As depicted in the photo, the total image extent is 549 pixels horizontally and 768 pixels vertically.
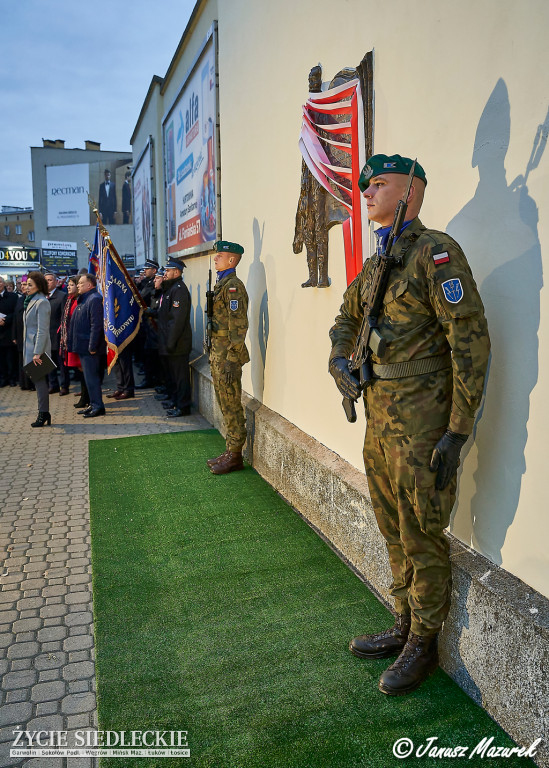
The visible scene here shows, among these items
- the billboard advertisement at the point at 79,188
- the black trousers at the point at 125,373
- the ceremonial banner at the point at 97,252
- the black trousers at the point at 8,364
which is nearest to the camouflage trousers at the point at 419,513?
the ceremonial banner at the point at 97,252

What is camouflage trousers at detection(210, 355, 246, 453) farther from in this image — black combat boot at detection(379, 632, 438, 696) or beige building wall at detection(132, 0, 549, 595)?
black combat boot at detection(379, 632, 438, 696)

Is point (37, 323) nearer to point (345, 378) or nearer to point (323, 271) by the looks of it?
point (323, 271)

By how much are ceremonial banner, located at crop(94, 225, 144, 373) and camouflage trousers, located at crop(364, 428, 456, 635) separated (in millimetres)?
6004

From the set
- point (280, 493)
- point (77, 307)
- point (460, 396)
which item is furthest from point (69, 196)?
point (460, 396)

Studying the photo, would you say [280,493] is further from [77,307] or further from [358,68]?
[77,307]

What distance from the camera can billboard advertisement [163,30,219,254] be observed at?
7527 mm

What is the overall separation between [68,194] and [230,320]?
1442 inches

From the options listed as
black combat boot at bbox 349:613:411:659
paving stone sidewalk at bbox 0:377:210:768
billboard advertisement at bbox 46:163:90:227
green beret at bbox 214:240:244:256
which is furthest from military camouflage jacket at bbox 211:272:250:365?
A: billboard advertisement at bbox 46:163:90:227

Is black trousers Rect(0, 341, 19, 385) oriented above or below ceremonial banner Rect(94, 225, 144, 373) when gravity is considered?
below

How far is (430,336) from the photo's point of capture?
2270 mm

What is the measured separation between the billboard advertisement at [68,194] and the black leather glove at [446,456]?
38.9m

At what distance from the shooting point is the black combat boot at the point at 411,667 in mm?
2389

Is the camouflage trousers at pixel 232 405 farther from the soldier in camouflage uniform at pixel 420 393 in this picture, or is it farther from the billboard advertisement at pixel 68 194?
the billboard advertisement at pixel 68 194

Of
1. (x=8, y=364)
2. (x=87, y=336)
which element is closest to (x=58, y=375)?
(x=8, y=364)
